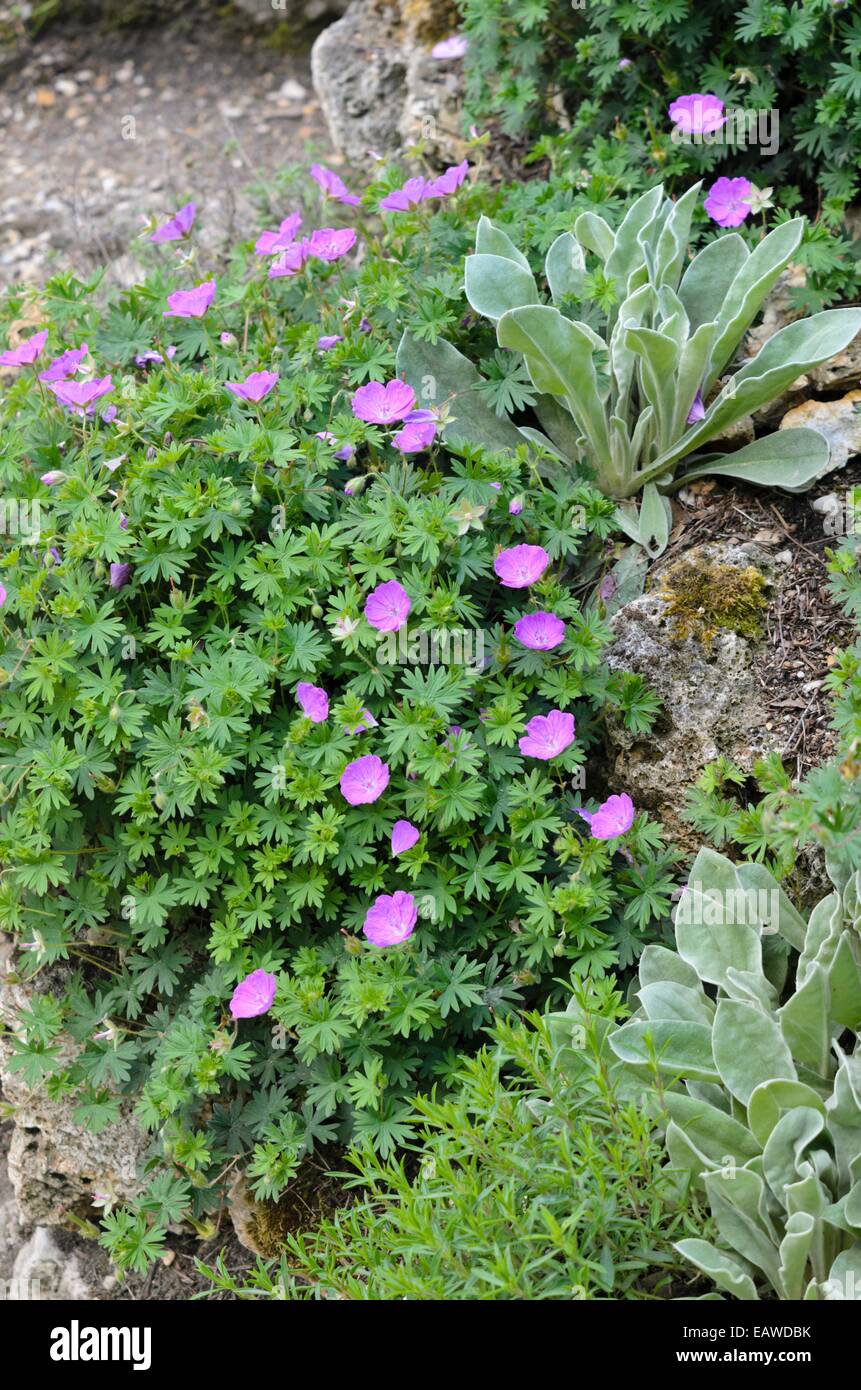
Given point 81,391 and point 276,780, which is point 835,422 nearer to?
point 276,780

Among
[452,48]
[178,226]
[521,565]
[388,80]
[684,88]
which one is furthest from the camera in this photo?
[388,80]

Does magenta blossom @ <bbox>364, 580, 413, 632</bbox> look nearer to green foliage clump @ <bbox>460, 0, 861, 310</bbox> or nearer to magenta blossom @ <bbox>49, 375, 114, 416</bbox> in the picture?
magenta blossom @ <bbox>49, 375, 114, 416</bbox>

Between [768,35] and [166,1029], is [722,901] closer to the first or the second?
[166,1029]

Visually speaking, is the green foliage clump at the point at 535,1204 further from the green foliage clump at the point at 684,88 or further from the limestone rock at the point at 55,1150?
the green foliage clump at the point at 684,88

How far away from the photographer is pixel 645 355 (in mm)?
3053

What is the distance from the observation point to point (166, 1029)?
301 centimetres

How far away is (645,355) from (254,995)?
169 cm

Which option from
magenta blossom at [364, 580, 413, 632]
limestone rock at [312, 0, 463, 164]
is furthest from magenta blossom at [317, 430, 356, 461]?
limestone rock at [312, 0, 463, 164]

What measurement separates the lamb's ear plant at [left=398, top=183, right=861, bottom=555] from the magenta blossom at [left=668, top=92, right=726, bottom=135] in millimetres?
378

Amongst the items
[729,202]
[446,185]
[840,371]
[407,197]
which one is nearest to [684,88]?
[729,202]

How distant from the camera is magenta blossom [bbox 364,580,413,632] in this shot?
2859 mm

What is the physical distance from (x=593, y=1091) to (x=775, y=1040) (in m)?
0.35
